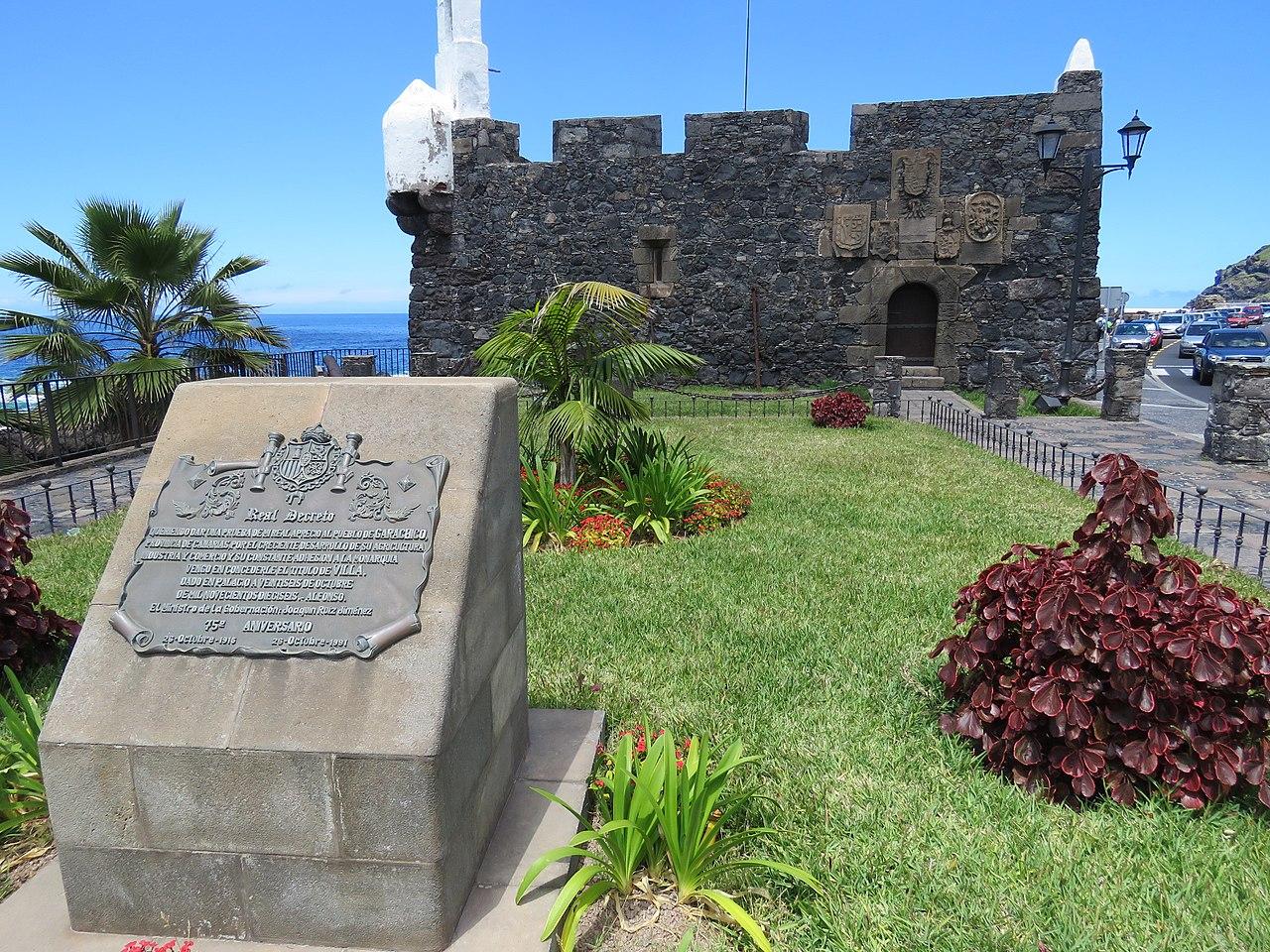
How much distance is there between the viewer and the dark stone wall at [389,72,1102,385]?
14.5m

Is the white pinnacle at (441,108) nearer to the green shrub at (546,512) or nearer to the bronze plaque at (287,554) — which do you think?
the green shrub at (546,512)

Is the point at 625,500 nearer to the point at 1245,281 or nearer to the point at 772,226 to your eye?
the point at 772,226

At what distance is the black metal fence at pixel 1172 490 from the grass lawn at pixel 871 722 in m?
0.57

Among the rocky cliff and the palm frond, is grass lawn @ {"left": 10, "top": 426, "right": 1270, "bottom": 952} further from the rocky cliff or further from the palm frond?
the rocky cliff

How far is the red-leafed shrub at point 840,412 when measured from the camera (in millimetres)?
12016

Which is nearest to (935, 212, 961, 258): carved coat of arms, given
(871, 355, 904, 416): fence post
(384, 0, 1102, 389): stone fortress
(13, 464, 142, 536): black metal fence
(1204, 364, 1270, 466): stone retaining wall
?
(384, 0, 1102, 389): stone fortress

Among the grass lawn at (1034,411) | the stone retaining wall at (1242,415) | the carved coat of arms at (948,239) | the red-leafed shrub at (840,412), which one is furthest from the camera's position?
the carved coat of arms at (948,239)

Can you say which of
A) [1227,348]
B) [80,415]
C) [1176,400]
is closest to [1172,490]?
[1176,400]

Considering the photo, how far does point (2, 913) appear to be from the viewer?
242cm

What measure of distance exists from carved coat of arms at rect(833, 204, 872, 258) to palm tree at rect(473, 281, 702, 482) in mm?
9531

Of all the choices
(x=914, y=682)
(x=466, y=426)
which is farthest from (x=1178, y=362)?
(x=466, y=426)

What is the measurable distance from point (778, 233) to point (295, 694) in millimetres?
14881

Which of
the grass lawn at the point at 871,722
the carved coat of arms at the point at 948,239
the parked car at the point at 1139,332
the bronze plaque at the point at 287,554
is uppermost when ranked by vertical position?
the carved coat of arms at the point at 948,239

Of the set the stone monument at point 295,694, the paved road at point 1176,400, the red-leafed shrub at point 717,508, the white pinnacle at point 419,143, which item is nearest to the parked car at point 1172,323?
the paved road at point 1176,400
